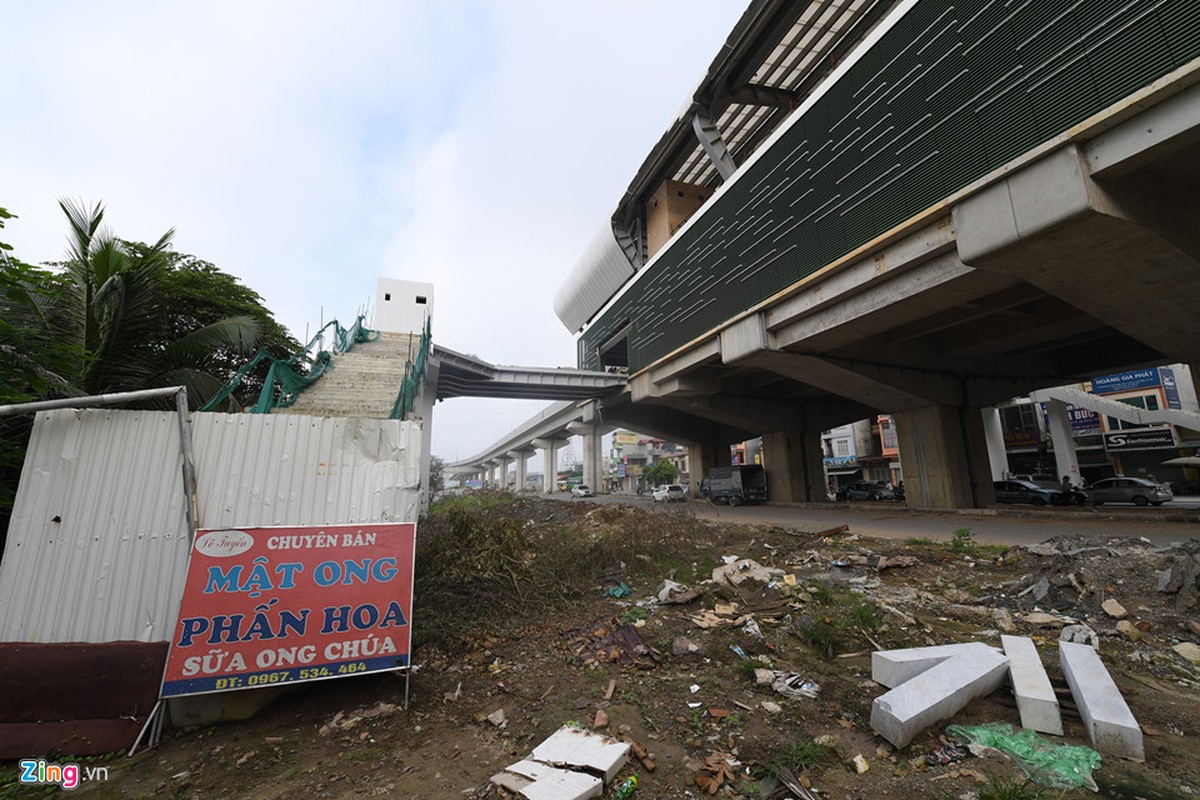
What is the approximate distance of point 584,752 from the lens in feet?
10.4

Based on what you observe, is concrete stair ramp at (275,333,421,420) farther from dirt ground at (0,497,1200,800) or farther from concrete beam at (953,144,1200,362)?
concrete beam at (953,144,1200,362)

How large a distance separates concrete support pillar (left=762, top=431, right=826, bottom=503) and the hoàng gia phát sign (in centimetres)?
2551

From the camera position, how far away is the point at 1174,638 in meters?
4.78

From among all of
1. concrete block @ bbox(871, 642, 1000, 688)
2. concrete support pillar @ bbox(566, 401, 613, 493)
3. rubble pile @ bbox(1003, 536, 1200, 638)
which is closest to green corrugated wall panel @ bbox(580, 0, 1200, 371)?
rubble pile @ bbox(1003, 536, 1200, 638)

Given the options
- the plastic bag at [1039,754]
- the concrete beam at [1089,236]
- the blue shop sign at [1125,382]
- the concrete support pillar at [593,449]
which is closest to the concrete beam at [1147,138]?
the concrete beam at [1089,236]

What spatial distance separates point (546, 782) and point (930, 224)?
13.9m

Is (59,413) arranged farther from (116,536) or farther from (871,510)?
(871,510)

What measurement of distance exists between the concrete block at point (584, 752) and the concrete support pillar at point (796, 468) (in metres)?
25.3

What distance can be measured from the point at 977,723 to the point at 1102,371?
23.2 metres

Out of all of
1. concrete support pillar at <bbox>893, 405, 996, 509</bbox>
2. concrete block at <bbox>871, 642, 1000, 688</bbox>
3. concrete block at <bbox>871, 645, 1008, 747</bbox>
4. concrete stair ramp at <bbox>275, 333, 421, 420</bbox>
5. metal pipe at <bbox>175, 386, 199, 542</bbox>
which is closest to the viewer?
concrete block at <bbox>871, 645, 1008, 747</bbox>

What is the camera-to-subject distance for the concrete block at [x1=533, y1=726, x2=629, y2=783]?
302cm

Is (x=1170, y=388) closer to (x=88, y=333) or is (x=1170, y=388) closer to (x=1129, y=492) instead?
(x=1129, y=492)

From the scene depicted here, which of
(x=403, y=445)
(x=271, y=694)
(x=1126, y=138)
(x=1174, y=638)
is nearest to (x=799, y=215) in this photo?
(x=1126, y=138)

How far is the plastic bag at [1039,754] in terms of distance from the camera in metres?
2.80
